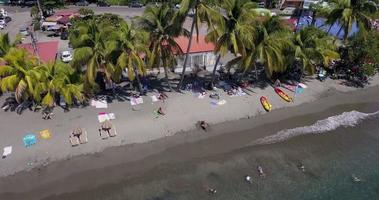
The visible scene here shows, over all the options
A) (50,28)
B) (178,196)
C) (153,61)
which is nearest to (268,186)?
(178,196)

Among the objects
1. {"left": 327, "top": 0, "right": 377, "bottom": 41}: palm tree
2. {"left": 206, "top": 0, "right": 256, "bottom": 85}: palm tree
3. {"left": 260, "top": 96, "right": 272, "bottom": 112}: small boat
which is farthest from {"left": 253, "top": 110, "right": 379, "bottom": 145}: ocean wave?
{"left": 327, "top": 0, "right": 377, "bottom": 41}: palm tree

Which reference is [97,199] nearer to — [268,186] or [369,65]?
[268,186]

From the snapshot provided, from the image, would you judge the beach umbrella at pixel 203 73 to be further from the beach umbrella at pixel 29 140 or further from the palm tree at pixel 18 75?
the beach umbrella at pixel 29 140

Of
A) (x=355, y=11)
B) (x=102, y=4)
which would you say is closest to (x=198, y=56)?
(x=355, y=11)

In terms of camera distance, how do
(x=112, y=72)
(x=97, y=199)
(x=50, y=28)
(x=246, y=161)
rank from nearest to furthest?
1. (x=97, y=199)
2. (x=246, y=161)
3. (x=112, y=72)
4. (x=50, y=28)

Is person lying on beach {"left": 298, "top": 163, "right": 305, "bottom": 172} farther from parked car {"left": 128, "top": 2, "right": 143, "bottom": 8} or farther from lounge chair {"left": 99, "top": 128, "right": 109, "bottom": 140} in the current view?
parked car {"left": 128, "top": 2, "right": 143, "bottom": 8}

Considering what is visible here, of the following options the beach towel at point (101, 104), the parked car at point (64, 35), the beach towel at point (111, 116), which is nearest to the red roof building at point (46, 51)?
the parked car at point (64, 35)
